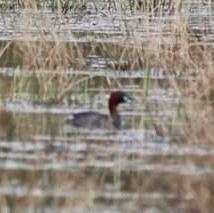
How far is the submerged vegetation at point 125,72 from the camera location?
5953 mm

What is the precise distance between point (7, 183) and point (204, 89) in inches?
111

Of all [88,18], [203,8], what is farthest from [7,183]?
[203,8]

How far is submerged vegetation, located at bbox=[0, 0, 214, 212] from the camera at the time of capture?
5.95 meters

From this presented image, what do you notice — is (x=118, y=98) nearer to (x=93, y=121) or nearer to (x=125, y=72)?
(x=93, y=121)

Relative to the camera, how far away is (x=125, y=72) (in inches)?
381

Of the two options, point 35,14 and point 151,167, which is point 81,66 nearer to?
point 35,14

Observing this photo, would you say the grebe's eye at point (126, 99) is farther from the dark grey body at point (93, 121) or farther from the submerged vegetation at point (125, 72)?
the dark grey body at point (93, 121)

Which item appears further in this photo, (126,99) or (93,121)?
(126,99)

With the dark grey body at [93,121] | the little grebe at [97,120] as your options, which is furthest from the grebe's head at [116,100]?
the dark grey body at [93,121]

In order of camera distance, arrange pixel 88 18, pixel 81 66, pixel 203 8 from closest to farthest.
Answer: pixel 81 66, pixel 88 18, pixel 203 8

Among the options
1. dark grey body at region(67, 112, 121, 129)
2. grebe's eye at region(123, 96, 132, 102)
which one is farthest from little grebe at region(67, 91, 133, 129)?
grebe's eye at region(123, 96, 132, 102)

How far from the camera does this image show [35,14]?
11211 millimetres

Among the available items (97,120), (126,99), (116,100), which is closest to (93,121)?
(97,120)

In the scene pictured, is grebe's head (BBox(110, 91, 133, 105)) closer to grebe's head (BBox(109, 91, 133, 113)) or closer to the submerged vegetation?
grebe's head (BBox(109, 91, 133, 113))
